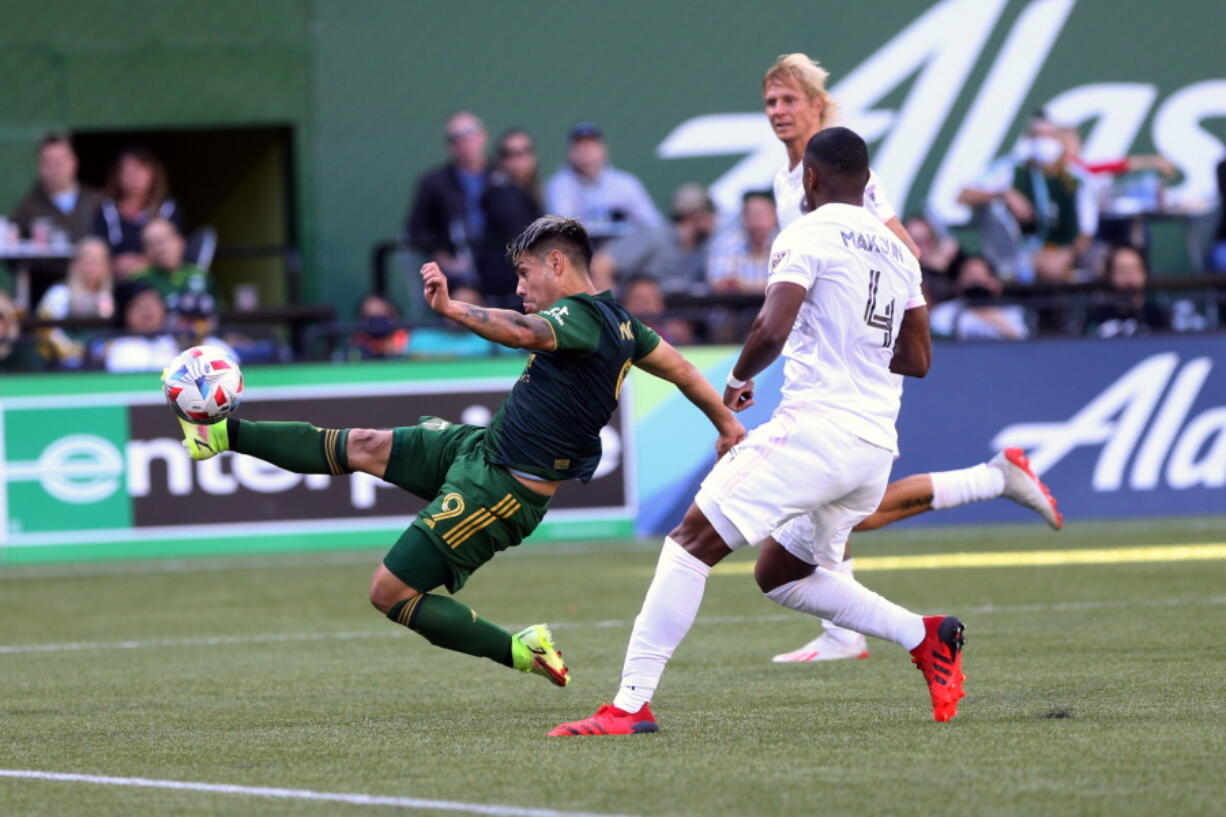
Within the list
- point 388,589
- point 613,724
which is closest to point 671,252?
point 388,589

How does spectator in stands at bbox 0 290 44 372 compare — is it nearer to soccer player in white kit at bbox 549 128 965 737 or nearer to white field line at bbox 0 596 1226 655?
white field line at bbox 0 596 1226 655

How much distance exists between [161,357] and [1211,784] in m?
11.2

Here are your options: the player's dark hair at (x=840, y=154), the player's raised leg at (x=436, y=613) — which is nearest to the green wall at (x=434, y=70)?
the player's raised leg at (x=436, y=613)

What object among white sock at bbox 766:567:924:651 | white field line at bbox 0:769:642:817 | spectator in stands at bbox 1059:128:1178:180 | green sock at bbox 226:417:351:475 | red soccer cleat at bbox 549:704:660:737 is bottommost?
red soccer cleat at bbox 549:704:660:737

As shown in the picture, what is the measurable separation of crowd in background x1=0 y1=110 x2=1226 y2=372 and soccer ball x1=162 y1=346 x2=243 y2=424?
777 cm

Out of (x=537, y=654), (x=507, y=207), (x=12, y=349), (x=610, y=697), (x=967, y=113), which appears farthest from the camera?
(x=967, y=113)

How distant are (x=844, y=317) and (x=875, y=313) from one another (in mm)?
124

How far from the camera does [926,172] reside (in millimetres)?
20938

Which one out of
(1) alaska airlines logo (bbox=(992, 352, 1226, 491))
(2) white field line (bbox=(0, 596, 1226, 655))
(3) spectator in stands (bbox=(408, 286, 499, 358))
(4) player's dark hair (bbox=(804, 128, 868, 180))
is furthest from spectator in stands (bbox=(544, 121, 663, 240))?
(4) player's dark hair (bbox=(804, 128, 868, 180))

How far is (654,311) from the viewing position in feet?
51.3

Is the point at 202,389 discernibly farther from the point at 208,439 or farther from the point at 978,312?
the point at 978,312

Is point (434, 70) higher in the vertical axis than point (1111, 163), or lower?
higher

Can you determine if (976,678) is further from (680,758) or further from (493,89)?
(493,89)

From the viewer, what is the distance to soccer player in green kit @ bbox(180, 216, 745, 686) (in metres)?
6.85
